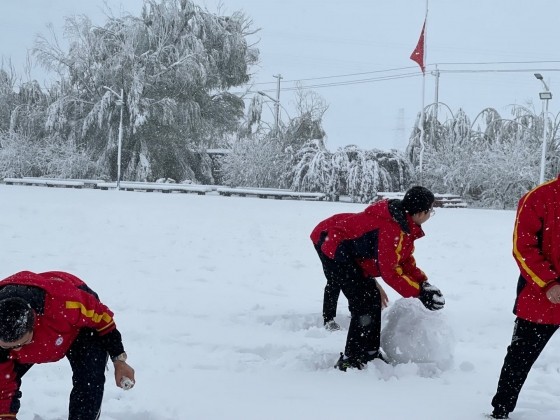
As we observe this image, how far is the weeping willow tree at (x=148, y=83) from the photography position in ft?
100

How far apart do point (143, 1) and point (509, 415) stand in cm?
3220

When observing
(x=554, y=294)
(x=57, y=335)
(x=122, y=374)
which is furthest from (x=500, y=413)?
(x=57, y=335)

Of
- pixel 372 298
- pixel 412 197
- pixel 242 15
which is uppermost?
pixel 242 15

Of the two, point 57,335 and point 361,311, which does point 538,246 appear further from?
point 57,335

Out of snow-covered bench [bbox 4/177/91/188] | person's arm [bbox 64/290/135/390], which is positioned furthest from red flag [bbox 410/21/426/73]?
person's arm [bbox 64/290/135/390]

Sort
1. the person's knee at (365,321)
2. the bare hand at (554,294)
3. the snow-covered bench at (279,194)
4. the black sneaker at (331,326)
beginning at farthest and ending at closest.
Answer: the snow-covered bench at (279,194)
the black sneaker at (331,326)
the person's knee at (365,321)
the bare hand at (554,294)

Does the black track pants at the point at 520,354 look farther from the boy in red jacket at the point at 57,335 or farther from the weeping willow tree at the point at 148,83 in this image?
the weeping willow tree at the point at 148,83

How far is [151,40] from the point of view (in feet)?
105

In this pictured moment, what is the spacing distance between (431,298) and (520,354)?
922 millimetres

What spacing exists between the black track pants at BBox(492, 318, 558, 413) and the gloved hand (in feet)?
2.68

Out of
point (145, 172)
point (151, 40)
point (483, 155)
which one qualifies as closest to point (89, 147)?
point (145, 172)

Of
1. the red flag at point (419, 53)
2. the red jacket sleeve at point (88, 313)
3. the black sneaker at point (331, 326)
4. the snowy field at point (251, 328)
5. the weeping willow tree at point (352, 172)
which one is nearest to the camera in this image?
the red jacket sleeve at point (88, 313)

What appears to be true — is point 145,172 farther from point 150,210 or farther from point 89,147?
point 150,210

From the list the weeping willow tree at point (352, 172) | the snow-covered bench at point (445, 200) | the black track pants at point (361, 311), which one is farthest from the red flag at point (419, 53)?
the black track pants at point (361, 311)
